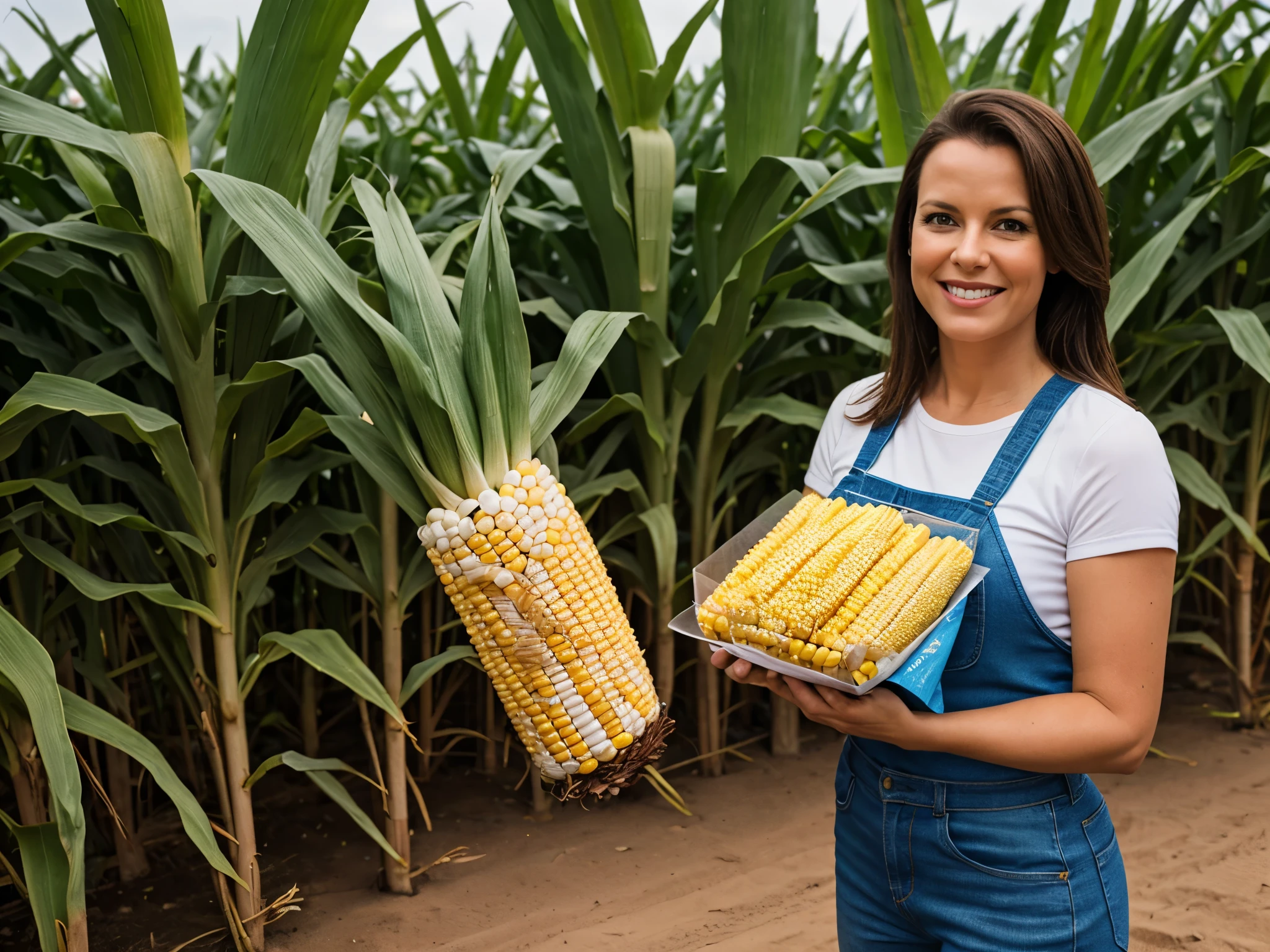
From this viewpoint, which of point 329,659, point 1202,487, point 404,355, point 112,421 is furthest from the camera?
point 1202,487

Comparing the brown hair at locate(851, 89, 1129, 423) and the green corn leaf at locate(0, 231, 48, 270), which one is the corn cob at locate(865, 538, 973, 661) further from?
the green corn leaf at locate(0, 231, 48, 270)

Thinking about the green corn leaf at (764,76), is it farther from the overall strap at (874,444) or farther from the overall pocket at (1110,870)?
the overall pocket at (1110,870)

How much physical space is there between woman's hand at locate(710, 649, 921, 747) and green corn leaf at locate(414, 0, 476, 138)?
179 cm

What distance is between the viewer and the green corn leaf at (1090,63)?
204 cm

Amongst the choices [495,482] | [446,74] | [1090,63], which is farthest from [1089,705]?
[446,74]

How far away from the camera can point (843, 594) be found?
91 cm

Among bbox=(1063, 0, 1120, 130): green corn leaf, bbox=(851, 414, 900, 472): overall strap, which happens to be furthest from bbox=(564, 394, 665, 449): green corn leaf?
bbox=(1063, 0, 1120, 130): green corn leaf

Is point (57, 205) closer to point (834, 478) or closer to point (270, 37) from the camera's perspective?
point (270, 37)

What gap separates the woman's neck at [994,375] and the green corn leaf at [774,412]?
93 centimetres

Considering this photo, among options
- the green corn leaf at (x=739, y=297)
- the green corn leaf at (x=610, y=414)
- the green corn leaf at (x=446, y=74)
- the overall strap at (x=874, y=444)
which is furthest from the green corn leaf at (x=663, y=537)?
the green corn leaf at (x=446, y=74)

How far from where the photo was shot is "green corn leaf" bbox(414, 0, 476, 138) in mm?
2242

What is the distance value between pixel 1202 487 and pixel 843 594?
173 centimetres

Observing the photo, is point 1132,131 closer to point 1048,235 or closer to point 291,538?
point 1048,235

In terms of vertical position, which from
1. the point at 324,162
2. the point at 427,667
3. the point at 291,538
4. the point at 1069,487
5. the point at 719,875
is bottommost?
the point at 719,875
